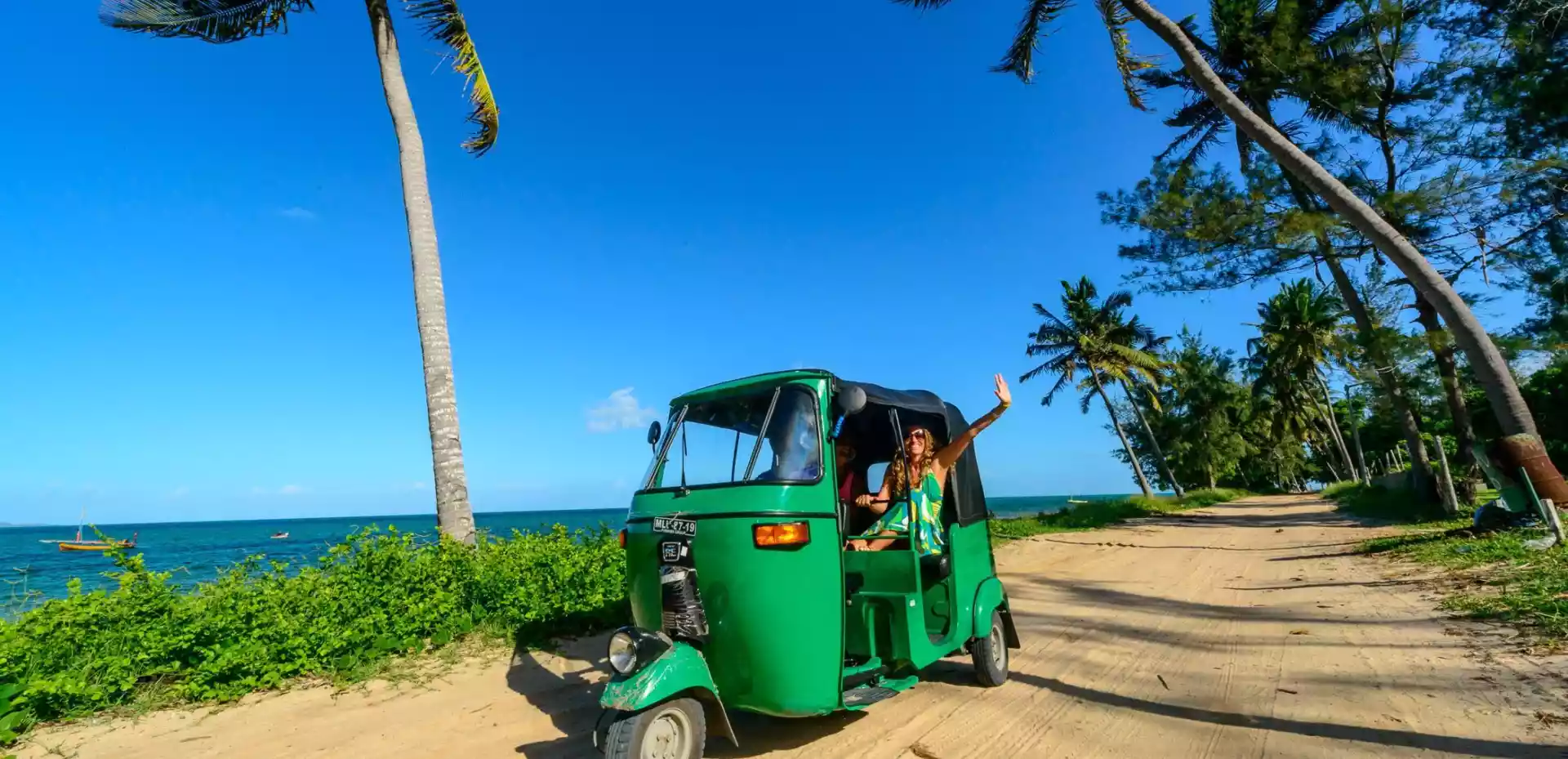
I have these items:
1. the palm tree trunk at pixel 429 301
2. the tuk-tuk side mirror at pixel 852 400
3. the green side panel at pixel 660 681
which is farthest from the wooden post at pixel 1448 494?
the palm tree trunk at pixel 429 301

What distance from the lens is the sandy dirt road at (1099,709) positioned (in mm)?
3947

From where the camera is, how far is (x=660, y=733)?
3477 millimetres

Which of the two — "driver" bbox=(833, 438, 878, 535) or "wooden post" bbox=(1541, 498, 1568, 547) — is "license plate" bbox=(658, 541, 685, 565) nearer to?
"driver" bbox=(833, 438, 878, 535)

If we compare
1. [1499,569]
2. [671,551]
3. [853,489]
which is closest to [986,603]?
[853,489]

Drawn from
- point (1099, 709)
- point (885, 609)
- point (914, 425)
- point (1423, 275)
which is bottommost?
point (1099, 709)

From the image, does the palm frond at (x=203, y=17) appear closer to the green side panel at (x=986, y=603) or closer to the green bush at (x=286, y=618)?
the green bush at (x=286, y=618)

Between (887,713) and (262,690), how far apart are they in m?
4.59

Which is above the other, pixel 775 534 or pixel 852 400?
pixel 852 400

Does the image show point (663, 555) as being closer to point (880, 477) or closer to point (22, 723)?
point (880, 477)

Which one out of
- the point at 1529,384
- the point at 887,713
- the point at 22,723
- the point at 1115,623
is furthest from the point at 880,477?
the point at 1529,384

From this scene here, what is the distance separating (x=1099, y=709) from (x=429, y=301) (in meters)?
8.33

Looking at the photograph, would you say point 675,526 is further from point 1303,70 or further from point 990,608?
point 1303,70

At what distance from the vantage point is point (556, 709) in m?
4.86

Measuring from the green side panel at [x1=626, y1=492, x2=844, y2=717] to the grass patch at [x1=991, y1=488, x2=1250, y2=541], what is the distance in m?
15.2
